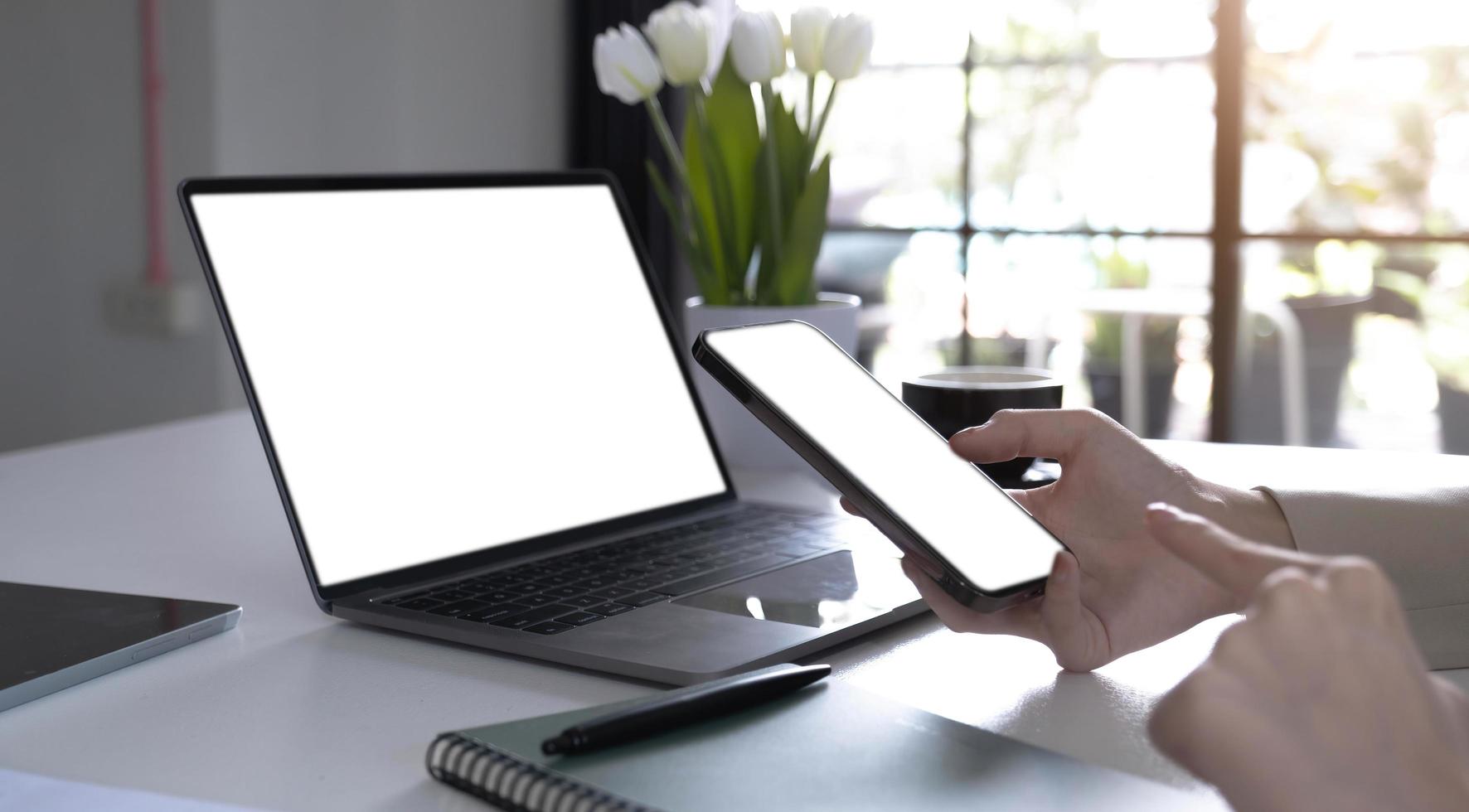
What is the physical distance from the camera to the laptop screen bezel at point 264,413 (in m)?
0.68

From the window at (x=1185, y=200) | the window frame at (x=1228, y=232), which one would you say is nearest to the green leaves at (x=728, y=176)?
the window at (x=1185, y=200)

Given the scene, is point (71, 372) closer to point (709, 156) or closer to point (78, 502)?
point (78, 502)

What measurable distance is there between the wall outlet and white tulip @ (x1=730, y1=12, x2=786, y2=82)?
1714 millimetres

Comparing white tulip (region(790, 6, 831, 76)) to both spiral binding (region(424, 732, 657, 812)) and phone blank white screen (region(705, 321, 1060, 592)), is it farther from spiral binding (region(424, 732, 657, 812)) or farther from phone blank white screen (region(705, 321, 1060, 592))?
spiral binding (region(424, 732, 657, 812))

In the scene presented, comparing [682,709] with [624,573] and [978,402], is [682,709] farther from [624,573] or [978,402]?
[978,402]

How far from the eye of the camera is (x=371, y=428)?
2.41 ft

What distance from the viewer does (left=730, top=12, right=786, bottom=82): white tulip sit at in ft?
3.43

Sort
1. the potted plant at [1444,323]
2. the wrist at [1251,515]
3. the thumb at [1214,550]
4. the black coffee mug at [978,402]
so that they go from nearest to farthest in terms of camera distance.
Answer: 1. the thumb at [1214,550]
2. the wrist at [1251,515]
3. the black coffee mug at [978,402]
4. the potted plant at [1444,323]

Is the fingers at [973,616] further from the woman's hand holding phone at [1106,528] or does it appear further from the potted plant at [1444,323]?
the potted plant at [1444,323]

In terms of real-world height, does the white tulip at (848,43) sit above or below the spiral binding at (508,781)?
above

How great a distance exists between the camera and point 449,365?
31.1 inches

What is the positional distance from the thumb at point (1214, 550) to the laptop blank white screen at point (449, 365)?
42 centimetres

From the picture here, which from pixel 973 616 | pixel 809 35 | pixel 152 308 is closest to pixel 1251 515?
pixel 973 616

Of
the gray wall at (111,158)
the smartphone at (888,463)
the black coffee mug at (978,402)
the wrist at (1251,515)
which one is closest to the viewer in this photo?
the smartphone at (888,463)
